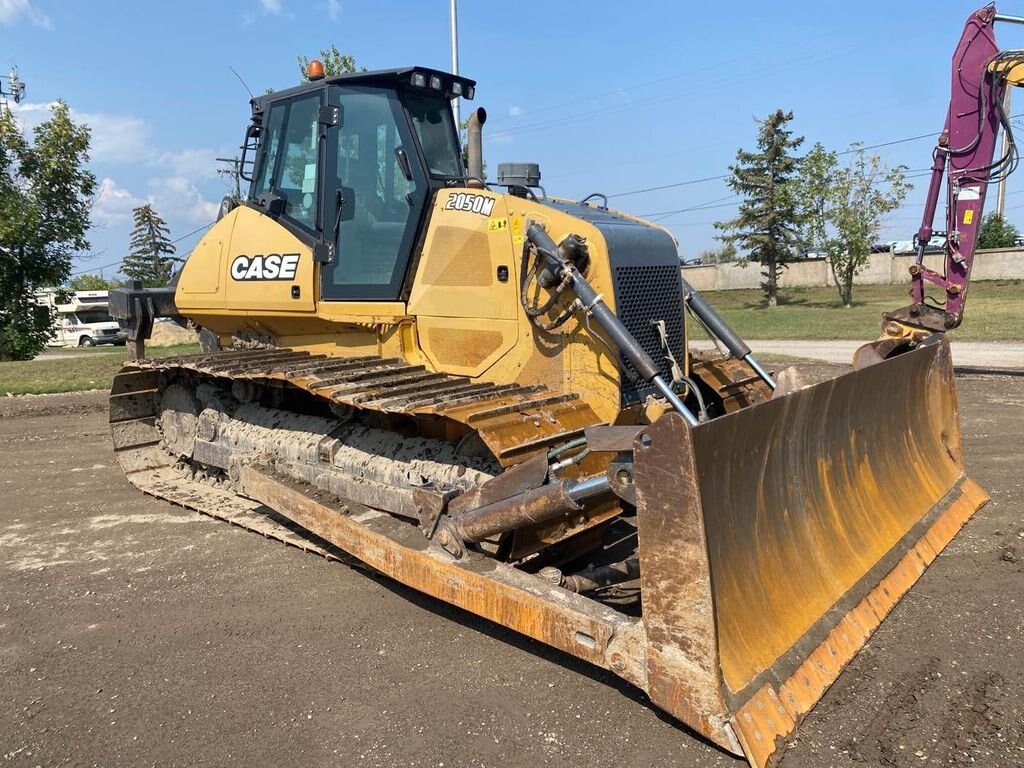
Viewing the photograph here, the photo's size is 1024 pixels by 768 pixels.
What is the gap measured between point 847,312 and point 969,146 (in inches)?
786

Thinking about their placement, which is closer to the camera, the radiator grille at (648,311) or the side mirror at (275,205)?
the radiator grille at (648,311)

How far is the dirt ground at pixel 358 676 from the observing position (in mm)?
3045

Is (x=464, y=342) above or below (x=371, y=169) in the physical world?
below

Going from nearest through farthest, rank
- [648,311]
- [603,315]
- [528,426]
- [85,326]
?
[528,426]
[603,315]
[648,311]
[85,326]

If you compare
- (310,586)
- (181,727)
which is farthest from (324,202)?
(181,727)

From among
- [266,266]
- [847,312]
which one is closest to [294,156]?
[266,266]

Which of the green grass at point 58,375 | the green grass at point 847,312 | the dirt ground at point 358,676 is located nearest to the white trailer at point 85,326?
the green grass at point 58,375

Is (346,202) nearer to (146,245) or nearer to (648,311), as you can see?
(648,311)

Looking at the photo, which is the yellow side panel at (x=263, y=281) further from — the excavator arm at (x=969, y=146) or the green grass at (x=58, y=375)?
the excavator arm at (x=969, y=146)

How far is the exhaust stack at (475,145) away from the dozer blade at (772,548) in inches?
103

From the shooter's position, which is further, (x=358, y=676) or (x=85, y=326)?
(x=85, y=326)

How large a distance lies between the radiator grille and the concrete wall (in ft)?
98.4

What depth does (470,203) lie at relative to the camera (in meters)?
4.86

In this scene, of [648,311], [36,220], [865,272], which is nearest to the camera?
[648,311]
